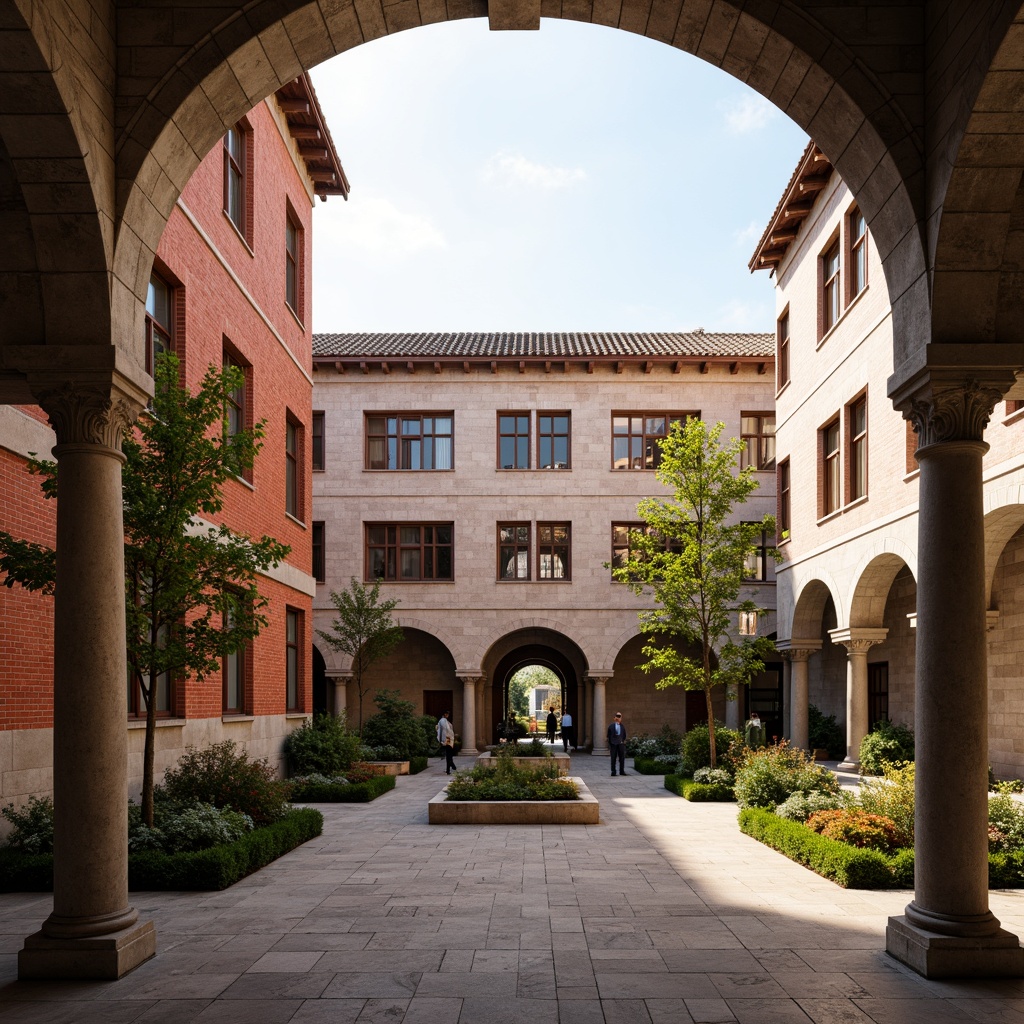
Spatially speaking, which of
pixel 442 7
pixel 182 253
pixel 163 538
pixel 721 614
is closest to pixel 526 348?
pixel 721 614

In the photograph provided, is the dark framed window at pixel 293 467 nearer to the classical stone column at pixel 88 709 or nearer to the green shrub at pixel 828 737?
the classical stone column at pixel 88 709

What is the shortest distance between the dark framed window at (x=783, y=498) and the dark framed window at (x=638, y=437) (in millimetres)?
5275

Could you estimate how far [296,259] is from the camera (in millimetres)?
23969

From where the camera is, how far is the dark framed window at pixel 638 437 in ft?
117

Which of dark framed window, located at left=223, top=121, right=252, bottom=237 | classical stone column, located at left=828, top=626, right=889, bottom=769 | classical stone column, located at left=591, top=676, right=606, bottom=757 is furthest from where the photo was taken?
classical stone column, located at left=591, top=676, right=606, bottom=757

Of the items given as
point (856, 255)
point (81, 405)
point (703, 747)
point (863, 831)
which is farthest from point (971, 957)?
point (856, 255)

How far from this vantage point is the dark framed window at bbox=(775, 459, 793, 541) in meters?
31.1

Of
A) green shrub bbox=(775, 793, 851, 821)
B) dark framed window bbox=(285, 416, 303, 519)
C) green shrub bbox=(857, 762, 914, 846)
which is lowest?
green shrub bbox=(775, 793, 851, 821)

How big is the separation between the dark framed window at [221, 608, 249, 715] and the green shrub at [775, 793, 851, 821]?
9258 millimetres

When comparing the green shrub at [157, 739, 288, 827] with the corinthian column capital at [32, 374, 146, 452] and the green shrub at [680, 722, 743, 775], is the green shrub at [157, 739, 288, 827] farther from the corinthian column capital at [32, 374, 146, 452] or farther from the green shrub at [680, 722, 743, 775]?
the green shrub at [680, 722, 743, 775]

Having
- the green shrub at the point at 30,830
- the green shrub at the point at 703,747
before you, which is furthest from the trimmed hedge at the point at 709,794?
the green shrub at the point at 30,830

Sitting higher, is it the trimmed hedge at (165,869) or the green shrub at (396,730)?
the trimmed hedge at (165,869)

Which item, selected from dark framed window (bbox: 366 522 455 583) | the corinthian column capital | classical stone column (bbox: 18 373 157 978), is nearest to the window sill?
the corinthian column capital

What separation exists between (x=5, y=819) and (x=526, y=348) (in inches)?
1082
